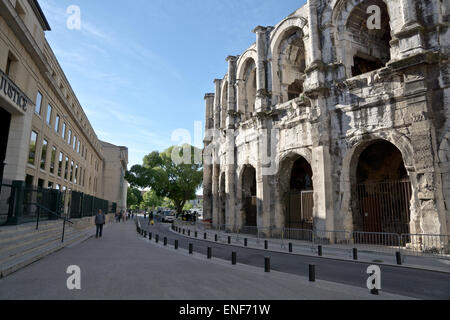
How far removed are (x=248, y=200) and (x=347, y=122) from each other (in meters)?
11.0

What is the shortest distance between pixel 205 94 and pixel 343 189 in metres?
23.0

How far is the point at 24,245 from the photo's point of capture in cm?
870

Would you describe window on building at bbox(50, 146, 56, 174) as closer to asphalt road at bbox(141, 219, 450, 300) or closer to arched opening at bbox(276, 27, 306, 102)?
arched opening at bbox(276, 27, 306, 102)

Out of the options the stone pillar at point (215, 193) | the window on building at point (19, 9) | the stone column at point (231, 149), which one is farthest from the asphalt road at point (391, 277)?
the stone pillar at point (215, 193)

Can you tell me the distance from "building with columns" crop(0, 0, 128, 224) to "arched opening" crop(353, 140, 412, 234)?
53.2ft

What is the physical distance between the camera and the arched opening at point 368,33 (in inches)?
646

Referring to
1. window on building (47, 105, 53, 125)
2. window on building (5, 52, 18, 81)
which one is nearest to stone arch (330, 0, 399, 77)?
window on building (5, 52, 18, 81)

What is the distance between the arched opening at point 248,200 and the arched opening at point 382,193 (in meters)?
8.62

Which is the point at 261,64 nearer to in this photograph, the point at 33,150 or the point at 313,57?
the point at 313,57

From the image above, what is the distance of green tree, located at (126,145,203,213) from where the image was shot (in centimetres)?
4341

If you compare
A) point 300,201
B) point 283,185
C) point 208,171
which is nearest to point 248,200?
point 283,185

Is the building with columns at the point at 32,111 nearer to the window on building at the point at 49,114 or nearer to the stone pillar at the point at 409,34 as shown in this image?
the window on building at the point at 49,114

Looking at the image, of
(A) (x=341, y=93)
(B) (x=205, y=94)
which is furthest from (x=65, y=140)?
(A) (x=341, y=93)
